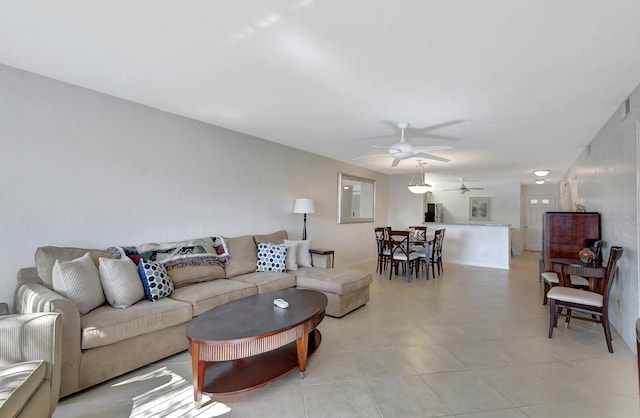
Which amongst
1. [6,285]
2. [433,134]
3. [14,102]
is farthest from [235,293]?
[433,134]

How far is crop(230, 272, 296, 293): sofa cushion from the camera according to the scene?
3.31m

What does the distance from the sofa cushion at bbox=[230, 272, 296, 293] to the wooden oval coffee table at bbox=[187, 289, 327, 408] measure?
0.70 m

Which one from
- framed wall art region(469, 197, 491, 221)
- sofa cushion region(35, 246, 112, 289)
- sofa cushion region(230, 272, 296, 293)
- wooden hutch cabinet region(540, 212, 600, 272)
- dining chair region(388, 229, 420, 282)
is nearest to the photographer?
sofa cushion region(35, 246, 112, 289)

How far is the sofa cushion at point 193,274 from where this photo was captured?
9.84 feet

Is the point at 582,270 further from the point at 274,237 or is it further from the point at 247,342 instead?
the point at 274,237

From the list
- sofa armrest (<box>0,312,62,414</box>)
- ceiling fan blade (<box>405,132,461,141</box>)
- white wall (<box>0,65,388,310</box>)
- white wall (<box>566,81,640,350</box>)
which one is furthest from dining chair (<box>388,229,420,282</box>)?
sofa armrest (<box>0,312,62,414</box>)

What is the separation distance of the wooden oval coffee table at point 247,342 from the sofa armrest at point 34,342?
0.69m

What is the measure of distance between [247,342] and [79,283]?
1382 mm

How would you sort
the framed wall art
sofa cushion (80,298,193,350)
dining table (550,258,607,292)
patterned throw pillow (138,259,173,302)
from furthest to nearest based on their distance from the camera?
the framed wall art < dining table (550,258,607,292) < patterned throw pillow (138,259,173,302) < sofa cushion (80,298,193,350)

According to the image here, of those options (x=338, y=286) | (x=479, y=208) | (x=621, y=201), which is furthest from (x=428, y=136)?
(x=479, y=208)

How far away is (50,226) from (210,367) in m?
1.84

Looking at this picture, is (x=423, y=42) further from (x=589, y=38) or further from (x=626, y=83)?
(x=626, y=83)

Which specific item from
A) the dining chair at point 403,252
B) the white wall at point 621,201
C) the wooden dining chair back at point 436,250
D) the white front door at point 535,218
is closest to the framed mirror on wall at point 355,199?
the dining chair at point 403,252

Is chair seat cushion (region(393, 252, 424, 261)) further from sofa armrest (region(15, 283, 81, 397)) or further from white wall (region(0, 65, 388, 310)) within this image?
sofa armrest (region(15, 283, 81, 397))
